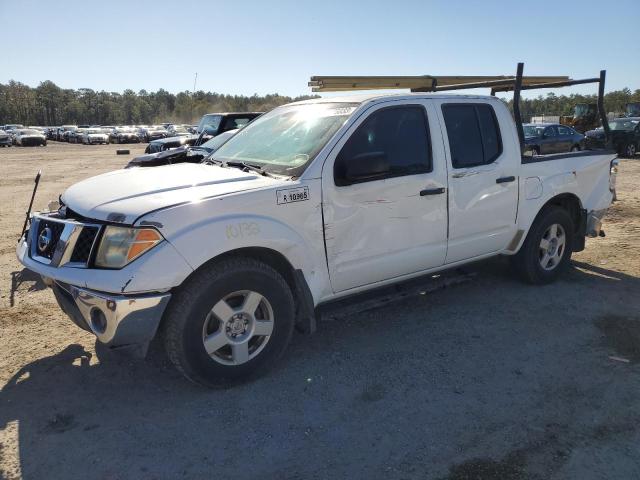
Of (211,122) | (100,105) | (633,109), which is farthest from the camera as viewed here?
(100,105)

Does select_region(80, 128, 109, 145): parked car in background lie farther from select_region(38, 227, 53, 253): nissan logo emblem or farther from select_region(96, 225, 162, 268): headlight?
select_region(96, 225, 162, 268): headlight

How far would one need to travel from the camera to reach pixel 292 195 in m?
3.41

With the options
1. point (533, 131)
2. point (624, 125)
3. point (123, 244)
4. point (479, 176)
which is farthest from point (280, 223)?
point (624, 125)

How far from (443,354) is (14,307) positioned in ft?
12.7

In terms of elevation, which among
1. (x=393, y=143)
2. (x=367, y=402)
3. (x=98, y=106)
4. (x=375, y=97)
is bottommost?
(x=367, y=402)

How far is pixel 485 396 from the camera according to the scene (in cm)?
328

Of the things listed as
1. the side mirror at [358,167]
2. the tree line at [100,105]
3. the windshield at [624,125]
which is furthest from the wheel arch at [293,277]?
the tree line at [100,105]

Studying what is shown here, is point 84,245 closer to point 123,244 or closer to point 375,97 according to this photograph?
point 123,244

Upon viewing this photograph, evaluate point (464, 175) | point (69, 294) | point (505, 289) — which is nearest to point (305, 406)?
point (69, 294)

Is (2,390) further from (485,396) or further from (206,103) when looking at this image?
(206,103)

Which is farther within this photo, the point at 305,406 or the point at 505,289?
the point at 505,289

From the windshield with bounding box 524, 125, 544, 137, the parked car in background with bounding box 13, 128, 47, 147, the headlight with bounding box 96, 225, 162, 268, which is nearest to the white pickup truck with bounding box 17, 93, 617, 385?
the headlight with bounding box 96, 225, 162, 268

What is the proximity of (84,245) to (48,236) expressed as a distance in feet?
1.43

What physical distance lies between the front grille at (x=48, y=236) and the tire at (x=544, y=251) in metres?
4.16
